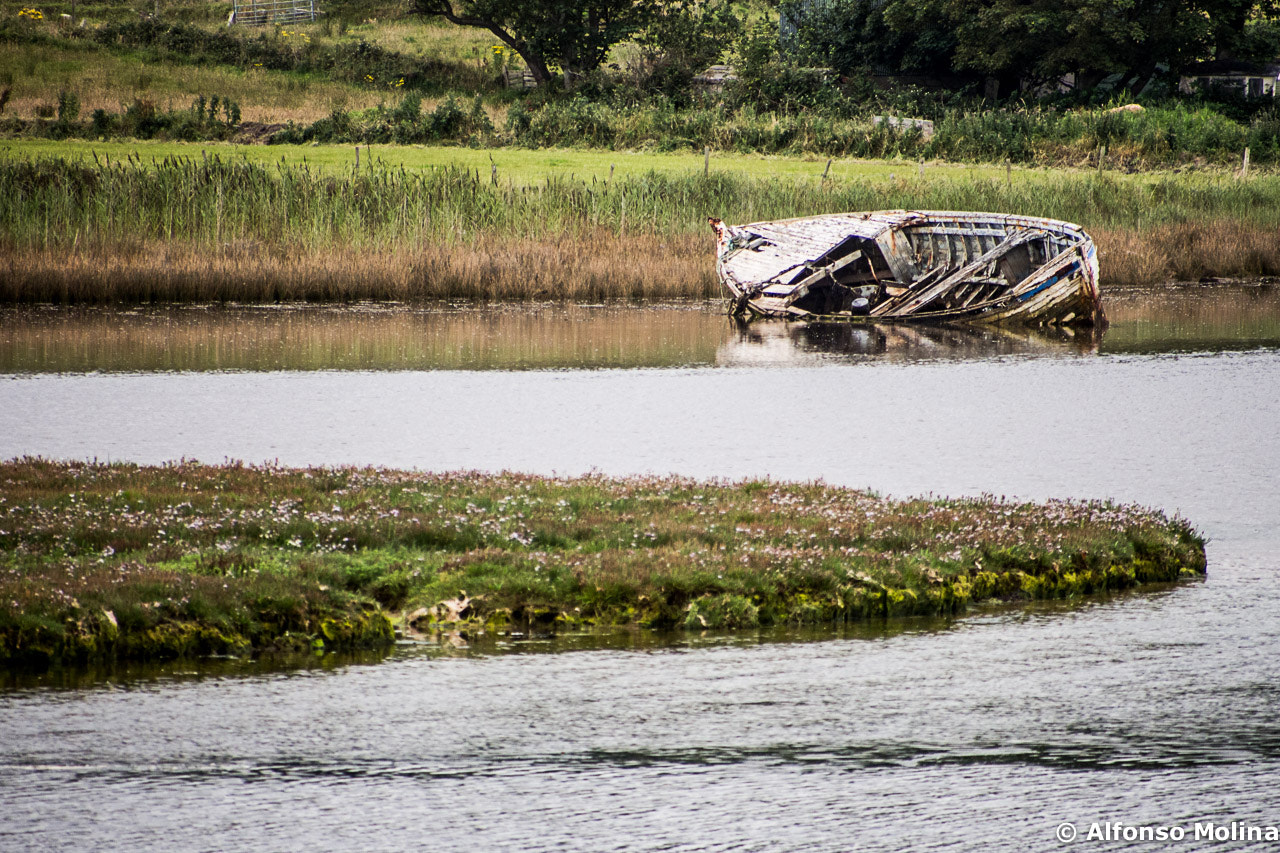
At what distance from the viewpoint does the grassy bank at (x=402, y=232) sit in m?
30.3

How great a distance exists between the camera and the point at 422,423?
17.2 m

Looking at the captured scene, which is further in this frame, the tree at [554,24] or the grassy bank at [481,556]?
the tree at [554,24]

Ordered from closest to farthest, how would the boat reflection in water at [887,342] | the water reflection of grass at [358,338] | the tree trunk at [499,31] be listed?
1. the water reflection of grass at [358,338]
2. the boat reflection in water at [887,342]
3. the tree trunk at [499,31]

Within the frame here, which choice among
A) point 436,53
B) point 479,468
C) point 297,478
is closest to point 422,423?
point 479,468

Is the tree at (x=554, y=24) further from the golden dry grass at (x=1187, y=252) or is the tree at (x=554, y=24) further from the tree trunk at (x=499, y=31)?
the golden dry grass at (x=1187, y=252)

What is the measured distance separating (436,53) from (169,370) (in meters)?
65.4

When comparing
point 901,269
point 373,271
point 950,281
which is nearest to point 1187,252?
point 950,281

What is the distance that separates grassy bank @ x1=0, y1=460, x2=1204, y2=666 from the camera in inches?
344

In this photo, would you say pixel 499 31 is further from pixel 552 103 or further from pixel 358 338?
pixel 358 338

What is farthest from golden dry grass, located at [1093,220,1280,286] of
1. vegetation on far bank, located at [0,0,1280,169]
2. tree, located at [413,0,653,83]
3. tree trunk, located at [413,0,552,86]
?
tree trunk, located at [413,0,552,86]

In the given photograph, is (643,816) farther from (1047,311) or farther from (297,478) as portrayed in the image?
(1047,311)

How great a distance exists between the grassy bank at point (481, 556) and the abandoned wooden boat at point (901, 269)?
19264mm

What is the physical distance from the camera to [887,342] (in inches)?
1062

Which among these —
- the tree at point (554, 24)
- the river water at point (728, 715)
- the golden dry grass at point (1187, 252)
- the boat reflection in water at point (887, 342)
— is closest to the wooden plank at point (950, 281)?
the boat reflection in water at point (887, 342)
